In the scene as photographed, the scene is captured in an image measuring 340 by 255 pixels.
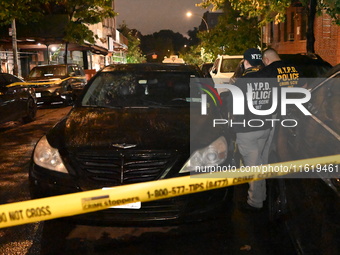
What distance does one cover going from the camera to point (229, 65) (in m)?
17.4

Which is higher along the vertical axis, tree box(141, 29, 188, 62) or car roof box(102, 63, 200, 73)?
tree box(141, 29, 188, 62)

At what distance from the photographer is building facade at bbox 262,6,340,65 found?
1969 centimetres

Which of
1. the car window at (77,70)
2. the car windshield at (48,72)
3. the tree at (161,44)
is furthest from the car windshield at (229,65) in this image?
the tree at (161,44)

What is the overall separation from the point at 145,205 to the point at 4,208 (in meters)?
1.37

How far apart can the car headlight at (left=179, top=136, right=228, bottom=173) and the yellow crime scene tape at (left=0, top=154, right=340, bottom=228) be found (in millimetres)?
683

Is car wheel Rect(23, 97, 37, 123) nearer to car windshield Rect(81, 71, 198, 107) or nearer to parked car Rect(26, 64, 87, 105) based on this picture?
parked car Rect(26, 64, 87, 105)

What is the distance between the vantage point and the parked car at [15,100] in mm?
11109

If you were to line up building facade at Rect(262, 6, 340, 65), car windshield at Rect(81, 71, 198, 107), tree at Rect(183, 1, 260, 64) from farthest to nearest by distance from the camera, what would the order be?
1. tree at Rect(183, 1, 260, 64)
2. building facade at Rect(262, 6, 340, 65)
3. car windshield at Rect(81, 71, 198, 107)

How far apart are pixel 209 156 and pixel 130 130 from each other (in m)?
0.81

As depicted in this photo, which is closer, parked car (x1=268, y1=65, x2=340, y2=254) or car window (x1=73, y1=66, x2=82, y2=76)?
parked car (x1=268, y1=65, x2=340, y2=254)

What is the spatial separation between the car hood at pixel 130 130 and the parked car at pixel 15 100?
6628 millimetres

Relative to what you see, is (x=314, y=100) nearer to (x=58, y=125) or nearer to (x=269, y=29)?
(x=58, y=125)

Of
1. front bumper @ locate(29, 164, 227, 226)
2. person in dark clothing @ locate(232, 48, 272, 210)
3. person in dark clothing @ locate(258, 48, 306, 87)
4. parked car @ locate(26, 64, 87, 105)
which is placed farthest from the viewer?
parked car @ locate(26, 64, 87, 105)

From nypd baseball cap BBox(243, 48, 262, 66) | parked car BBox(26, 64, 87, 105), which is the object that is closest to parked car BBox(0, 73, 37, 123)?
parked car BBox(26, 64, 87, 105)
